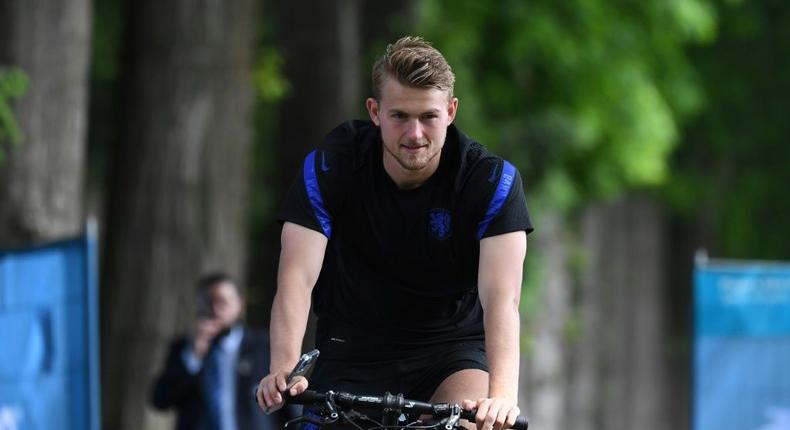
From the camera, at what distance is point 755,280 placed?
13.1 m

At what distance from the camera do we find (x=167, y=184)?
14.1 m

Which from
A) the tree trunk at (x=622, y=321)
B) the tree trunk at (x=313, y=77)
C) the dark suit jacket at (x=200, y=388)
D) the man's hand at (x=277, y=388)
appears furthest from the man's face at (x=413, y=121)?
the tree trunk at (x=622, y=321)

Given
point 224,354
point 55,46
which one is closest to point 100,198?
point 55,46

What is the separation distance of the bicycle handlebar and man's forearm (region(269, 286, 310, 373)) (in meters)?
0.27

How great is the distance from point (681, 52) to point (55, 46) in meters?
13.3

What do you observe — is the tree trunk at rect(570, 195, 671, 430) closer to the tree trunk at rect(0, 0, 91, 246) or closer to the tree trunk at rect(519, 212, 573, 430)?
the tree trunk at rect(519, 212, 573, 430)

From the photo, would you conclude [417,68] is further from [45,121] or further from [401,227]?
[45,121]

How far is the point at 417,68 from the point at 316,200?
24.6 inches

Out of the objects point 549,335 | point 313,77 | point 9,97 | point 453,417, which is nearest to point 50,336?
point 9,97

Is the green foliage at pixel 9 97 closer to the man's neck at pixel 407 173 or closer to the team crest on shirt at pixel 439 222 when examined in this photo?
the man's neck at pixel 407 173

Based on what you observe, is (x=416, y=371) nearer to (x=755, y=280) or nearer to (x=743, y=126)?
(x=755, y=280)

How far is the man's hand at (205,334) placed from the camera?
1075cm

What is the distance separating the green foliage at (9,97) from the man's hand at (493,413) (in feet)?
21.7

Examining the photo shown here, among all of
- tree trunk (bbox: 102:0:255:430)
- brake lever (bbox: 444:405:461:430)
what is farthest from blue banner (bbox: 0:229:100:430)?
brake lever (bbox: 444:405:461:430)
